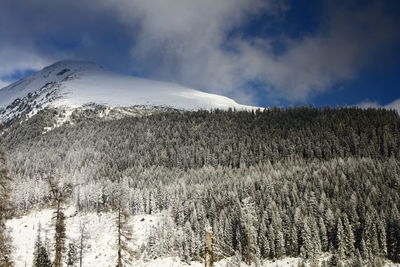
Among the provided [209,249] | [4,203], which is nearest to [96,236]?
[4,203]

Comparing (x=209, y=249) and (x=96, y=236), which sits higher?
(x=209, y=249)

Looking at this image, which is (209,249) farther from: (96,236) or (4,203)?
(96,236)

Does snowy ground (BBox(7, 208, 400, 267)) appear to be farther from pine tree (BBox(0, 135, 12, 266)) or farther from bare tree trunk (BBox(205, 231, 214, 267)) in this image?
bare tree trunk (BBox(205, 231, 214, 267))

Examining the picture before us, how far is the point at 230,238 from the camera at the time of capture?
112 meters

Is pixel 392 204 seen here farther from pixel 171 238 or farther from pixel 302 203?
pixel 171 238

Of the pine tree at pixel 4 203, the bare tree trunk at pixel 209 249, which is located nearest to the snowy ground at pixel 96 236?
the pine tree at pixel 4 203

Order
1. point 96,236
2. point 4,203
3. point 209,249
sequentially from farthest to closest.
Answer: point 96,236, point 4,203, point 209,249

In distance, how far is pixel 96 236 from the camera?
5049 inches

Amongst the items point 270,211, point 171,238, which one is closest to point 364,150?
point 270,211

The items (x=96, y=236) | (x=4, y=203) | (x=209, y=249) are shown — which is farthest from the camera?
(x=96, y=236)

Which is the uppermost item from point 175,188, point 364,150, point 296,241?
point 364,150

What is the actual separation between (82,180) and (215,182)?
8046 centimetres

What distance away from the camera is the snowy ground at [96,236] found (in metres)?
103

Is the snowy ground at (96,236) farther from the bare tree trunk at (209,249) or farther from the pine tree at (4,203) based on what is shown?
the bare tree trunk at (209,249)
